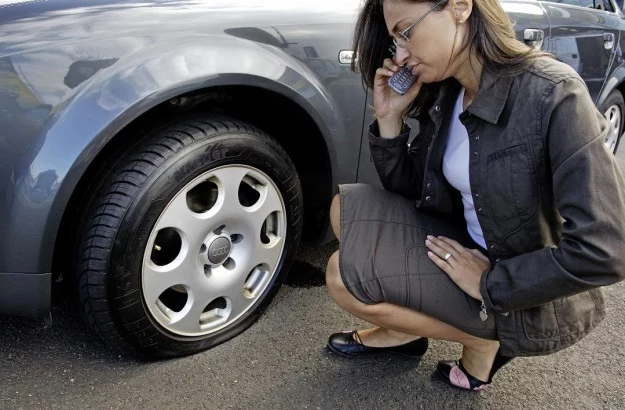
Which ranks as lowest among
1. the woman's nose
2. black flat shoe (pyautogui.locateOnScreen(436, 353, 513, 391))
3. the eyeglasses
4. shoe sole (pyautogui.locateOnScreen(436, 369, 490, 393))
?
shoe sole (pyautogui.locateOnScreen(436, 369, 490, 393))

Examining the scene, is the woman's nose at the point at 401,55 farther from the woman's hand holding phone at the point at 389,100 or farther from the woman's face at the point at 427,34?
the woman's hand holding phone at the point at 389,100

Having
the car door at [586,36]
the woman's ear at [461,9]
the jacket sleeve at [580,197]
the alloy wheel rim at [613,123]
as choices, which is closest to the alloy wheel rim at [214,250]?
the woman's ear at [461,9]

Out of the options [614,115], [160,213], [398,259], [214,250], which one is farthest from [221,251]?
[614,115]

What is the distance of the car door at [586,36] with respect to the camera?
2836 millimetres

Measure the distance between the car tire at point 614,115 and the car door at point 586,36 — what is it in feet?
1.08

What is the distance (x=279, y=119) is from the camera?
2014mm

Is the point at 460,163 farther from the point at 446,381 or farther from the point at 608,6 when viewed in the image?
the point at 608,6

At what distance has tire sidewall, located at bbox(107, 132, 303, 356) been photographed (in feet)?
5.30

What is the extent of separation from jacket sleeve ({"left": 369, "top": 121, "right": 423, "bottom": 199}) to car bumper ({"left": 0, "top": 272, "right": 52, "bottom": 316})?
1.05 m

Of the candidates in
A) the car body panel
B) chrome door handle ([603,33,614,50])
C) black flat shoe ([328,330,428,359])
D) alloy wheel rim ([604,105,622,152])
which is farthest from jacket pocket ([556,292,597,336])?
alloy wheel rim ([604,105,622,152])

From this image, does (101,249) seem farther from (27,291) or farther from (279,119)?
(279,119)

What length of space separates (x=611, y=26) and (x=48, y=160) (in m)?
3.19

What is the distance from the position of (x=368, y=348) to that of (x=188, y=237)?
0.72 m

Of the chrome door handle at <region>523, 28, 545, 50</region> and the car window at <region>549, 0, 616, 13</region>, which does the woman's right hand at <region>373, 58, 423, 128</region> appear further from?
the car window at <region>549, 0, 616, 13</region>
